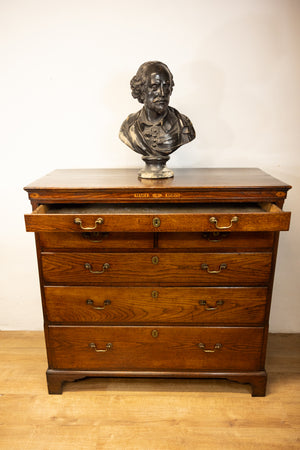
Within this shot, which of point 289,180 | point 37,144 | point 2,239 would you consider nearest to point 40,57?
point 37,144

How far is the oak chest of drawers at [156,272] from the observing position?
1.42 metres

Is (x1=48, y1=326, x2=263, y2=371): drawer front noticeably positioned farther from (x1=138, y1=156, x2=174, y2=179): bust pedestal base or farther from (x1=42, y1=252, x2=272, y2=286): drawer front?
(x1=138, y1=156, x2=174, y2=179): bust pedestal base

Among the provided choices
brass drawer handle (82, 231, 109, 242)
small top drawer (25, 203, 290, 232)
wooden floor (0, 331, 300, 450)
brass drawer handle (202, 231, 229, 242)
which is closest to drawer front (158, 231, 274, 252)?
brass drawer handle (202, 231, 229, 242)

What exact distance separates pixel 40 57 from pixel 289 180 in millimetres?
1516

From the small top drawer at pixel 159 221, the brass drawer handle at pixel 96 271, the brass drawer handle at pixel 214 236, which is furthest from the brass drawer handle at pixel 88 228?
the brass drawer handle at pixel 214 236

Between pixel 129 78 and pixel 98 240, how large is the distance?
92cm

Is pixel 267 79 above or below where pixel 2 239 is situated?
above

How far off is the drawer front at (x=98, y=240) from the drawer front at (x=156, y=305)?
0.67 feet

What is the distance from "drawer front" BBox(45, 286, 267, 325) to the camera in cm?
159

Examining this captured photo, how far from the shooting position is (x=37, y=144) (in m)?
1.99

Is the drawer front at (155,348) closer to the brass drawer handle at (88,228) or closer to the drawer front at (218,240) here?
the drawer front at (218,240)

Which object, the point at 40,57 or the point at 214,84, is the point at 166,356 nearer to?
the point at 214,84

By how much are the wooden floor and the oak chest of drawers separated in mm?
109

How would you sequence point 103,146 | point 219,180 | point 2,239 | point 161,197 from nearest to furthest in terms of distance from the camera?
point 161,197
point 219,180
point 103,146
point 2,239
